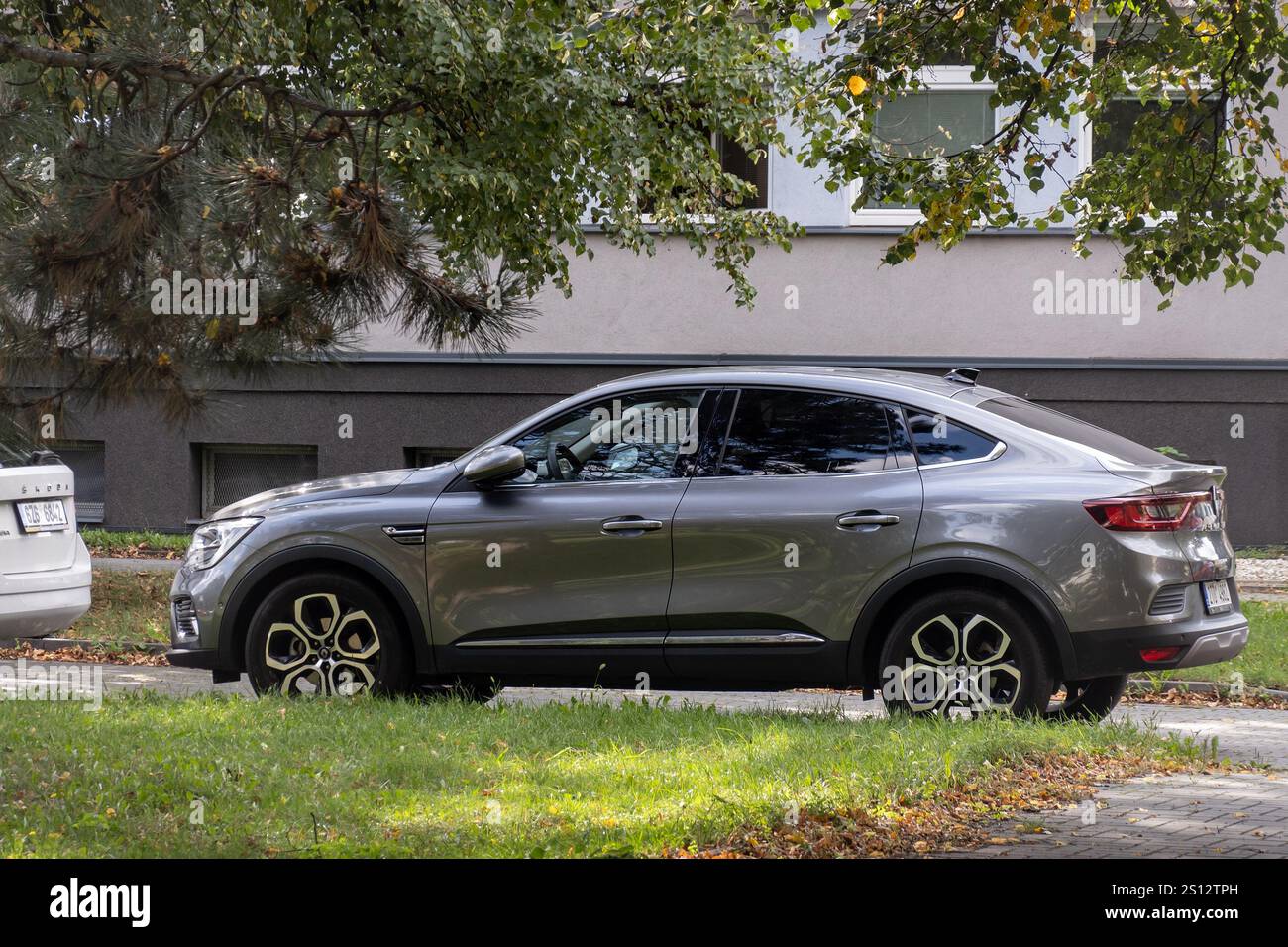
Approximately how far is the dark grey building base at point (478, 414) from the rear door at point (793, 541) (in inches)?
371

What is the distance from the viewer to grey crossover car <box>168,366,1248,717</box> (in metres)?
7.47

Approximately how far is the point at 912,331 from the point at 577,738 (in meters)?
11.9

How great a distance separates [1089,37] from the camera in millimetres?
8180

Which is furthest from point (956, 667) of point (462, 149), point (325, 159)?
point (325, 159)

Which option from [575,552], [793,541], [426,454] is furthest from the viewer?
[426,454]

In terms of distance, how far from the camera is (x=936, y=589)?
25.2ft

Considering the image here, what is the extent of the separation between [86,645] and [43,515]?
3620 mm

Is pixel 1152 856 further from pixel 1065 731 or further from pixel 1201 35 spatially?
pixel 1201 35

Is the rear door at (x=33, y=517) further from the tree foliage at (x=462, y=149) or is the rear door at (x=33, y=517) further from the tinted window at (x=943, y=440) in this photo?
the tinted window at (x=943, y=440)

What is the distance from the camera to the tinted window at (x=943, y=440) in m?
7.85

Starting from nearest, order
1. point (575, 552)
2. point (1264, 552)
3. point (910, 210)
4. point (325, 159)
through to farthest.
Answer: point (575, 552), point (325, 159), point (1264, 552), point (910, 210)

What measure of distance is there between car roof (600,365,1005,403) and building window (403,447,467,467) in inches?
416

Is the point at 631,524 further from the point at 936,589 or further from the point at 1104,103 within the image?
the point at 1104,103
